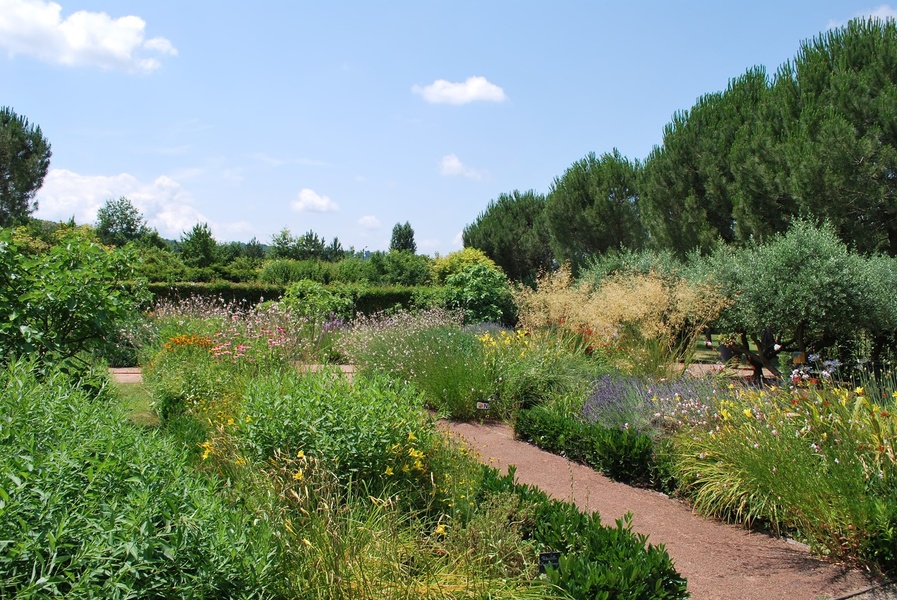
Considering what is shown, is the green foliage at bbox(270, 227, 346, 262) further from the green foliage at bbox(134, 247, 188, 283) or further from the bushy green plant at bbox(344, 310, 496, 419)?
the bushy green plant at bbox(344, 310, 496, 419)

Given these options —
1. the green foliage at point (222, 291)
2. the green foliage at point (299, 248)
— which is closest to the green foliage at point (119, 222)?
the green foliage at point (299, 248)

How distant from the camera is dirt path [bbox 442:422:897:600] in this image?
3.56 m

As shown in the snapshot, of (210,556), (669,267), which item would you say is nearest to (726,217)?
(669,267)

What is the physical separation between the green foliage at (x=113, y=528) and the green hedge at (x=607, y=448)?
3537 mm

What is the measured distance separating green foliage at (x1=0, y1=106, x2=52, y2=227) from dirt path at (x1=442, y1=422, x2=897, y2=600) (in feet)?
88.7

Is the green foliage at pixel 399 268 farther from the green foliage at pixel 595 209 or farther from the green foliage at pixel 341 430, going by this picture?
the green foliage at pixel 341 430

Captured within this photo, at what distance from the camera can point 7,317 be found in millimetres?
4957

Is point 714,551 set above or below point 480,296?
below

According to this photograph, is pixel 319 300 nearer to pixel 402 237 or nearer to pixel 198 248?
pixel 198 248

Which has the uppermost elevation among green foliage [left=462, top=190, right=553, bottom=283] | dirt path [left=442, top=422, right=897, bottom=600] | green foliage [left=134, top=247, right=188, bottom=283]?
green foliage [left=462, top=190, right=553, bottom=283]

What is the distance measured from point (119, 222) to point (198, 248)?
14562 millimetres

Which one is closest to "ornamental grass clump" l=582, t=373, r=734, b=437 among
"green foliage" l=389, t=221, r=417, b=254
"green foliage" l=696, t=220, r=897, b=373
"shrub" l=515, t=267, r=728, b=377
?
"shrub" l=515, t=267, r=728, b=377

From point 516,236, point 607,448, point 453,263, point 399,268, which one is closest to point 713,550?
point 607,448

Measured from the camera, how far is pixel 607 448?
564cm
